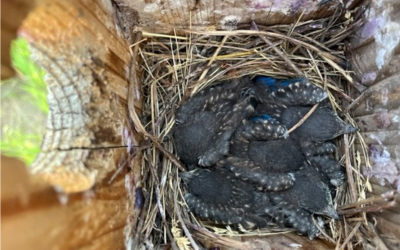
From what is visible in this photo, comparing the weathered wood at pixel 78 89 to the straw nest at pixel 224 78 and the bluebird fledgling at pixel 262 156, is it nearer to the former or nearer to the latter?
the straw nest at pixel 224 78

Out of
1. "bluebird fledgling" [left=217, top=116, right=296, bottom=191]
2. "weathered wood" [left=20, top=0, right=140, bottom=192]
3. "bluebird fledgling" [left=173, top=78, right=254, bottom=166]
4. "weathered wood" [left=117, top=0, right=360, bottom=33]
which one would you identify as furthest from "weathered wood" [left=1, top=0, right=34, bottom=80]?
"bluebird fledgling" [left=217, top=116, right=296, bottom=191]

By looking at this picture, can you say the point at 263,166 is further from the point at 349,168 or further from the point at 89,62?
the point at 89,62

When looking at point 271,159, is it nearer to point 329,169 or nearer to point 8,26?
point 329,169

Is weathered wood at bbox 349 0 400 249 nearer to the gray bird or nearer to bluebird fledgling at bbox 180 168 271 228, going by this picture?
the gray bird

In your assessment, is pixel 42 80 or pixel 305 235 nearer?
pixel 42 80

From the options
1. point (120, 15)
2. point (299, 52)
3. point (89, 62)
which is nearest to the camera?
point (89, 62)

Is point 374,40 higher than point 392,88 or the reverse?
higher

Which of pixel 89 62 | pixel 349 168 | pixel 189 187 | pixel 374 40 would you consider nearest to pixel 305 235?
pixel 349 168
